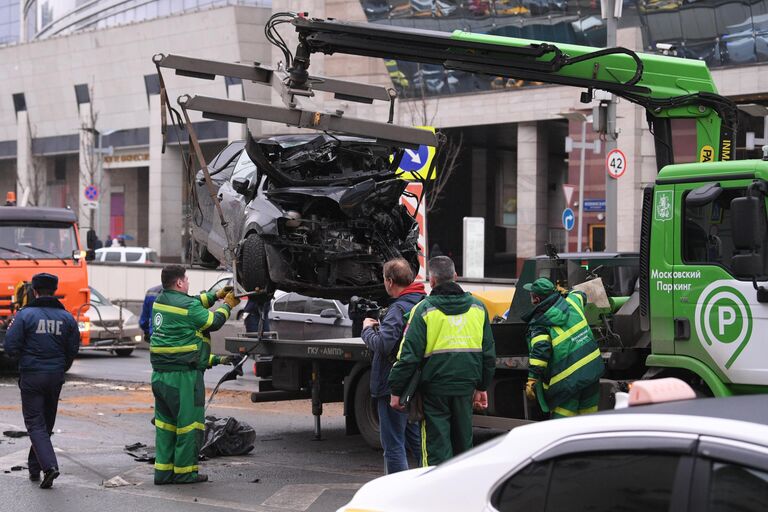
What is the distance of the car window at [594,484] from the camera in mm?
3387

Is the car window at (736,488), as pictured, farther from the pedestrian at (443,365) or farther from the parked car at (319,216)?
the parked car at (319,216)

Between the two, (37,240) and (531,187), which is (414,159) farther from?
(531,187)

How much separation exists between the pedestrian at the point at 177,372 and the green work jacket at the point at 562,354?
8.81 feet

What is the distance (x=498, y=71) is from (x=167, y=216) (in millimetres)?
43587

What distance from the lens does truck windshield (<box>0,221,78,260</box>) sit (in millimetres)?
18250

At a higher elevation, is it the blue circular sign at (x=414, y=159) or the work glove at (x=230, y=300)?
the blue circular sign at (x=414, y=159)

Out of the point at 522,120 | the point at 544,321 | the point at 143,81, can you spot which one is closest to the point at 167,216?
the point at 143,81

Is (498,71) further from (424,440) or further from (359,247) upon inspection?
(424,440)

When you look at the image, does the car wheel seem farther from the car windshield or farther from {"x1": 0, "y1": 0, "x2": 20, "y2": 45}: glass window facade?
{"x1": 0, "y1": 0, "x2": 20, "y2": 45}: glass window facade

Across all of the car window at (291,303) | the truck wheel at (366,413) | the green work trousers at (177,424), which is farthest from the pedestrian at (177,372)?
the car window at (291,303)

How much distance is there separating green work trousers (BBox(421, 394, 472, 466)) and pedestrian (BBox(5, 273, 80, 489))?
3.45 metres

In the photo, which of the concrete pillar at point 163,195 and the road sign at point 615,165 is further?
the concrete pillar at point 163,195

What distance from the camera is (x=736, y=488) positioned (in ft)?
10.6

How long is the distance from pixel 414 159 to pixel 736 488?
1002cm
